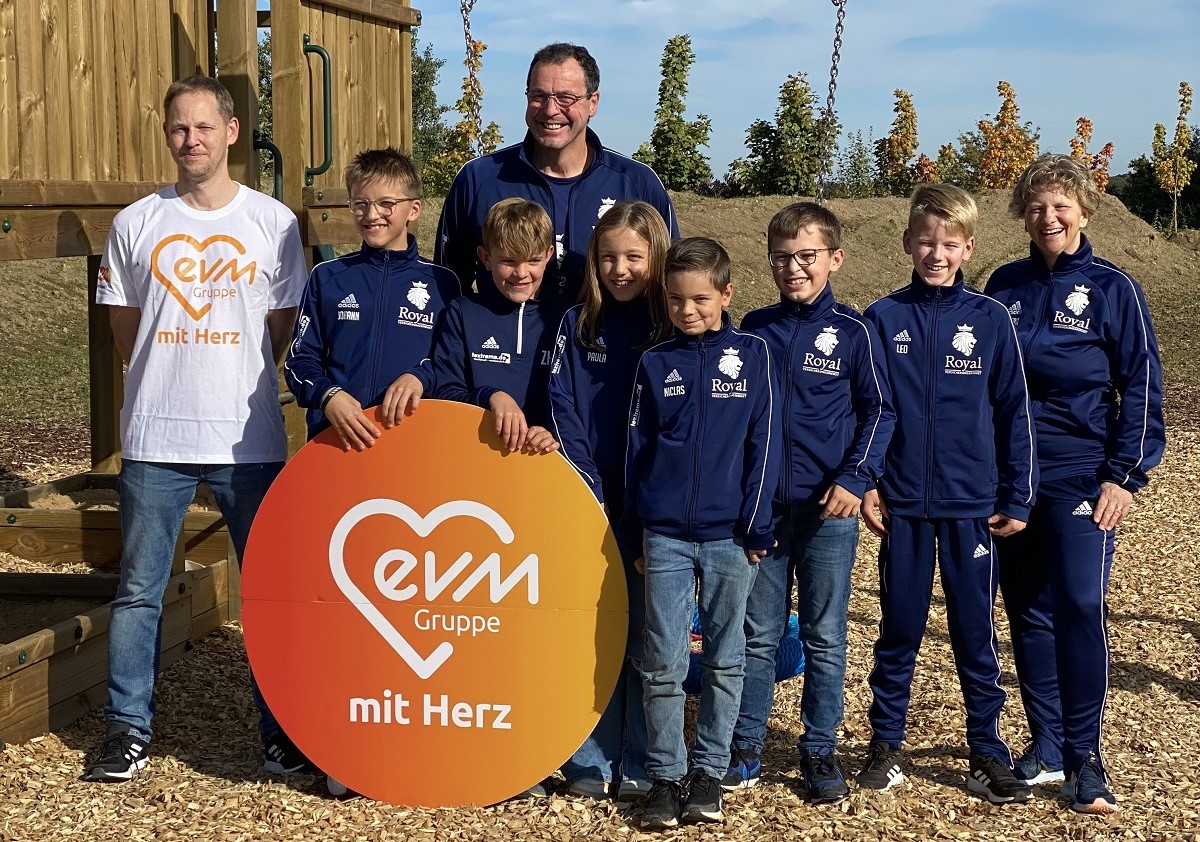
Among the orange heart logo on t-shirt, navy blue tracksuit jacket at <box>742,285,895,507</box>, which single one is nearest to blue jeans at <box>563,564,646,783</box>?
navy blue tracksuit jacket at <box>742,285,895,507</box>

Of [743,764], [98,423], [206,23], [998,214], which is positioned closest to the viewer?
[743,764]

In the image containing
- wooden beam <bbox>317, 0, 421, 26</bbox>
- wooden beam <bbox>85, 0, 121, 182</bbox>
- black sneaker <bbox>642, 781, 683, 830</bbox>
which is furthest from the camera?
wooden beam <bbox>317, 0, 421, 26</bbox>

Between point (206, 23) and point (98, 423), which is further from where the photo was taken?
point (98, 423)

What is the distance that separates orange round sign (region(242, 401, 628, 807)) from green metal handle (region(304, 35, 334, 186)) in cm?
193

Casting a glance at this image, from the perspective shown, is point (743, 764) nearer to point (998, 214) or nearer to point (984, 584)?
point (984, 584)

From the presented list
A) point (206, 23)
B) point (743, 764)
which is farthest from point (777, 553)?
point (206, 23)

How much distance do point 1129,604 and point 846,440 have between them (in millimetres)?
3428

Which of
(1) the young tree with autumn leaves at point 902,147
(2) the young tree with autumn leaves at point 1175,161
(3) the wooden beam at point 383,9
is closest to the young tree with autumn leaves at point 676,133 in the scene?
(1) the young tree with autumn leaves at point 902,147

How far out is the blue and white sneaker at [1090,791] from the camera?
4.18 meters

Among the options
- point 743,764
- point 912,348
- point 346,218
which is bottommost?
point 743,764

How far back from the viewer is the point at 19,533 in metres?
6.71

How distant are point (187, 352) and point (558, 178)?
1.34m

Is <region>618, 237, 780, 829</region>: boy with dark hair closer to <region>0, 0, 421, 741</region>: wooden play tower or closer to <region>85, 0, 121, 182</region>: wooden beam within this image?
<region>0, 0, 421, 741</region>: wooden play tower

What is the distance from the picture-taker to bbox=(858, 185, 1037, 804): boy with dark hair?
4039 millimetres
